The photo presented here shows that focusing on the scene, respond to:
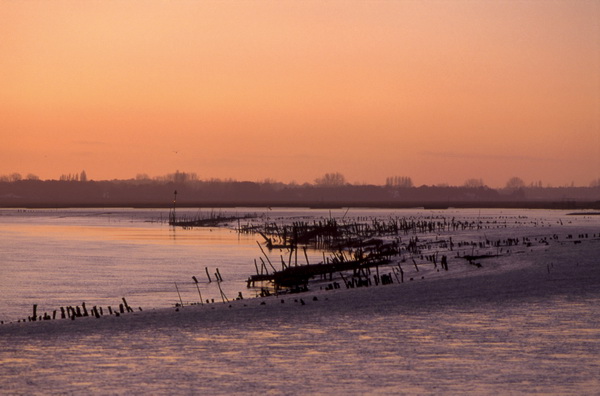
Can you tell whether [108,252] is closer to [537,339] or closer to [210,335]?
[210,335]

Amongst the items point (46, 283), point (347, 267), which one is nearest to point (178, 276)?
point (46, 283)

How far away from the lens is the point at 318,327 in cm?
2198

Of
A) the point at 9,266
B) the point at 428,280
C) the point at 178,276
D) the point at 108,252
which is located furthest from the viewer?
the point at 108,252

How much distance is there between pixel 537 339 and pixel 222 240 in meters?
65.4

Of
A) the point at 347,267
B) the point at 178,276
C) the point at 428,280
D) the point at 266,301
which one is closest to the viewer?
the point at 266,301

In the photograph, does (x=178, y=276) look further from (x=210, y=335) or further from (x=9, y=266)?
(x=210, y=335)

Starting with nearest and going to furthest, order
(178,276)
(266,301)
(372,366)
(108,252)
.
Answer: (372,366), (266,301), (178,276), (108,252)

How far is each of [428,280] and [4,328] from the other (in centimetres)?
1702

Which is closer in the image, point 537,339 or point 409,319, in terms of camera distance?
point 537,339

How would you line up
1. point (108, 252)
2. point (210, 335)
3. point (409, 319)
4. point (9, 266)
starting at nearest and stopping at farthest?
point (210, 335) < point (409, 319) < point (9, 266) < point (108, 252)

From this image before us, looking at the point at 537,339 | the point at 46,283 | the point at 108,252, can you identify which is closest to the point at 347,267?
the point at 46,283

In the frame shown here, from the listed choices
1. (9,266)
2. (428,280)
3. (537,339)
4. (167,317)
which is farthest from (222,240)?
(537,339)

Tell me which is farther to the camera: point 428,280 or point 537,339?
point 428,280

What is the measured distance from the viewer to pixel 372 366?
1641cm
